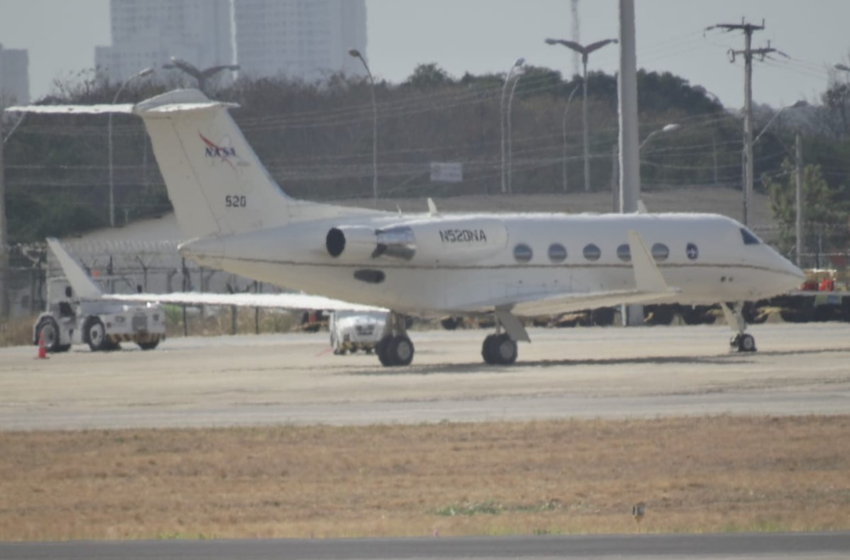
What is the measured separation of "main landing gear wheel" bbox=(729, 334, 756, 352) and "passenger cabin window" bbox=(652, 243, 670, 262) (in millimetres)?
2490

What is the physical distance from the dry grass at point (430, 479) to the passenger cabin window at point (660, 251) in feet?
47.8

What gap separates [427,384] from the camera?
2864cm

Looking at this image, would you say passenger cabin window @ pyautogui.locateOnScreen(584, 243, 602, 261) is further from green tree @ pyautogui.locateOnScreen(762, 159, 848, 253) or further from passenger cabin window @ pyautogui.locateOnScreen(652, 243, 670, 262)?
green tree @ pyautogui.locateOnScreen(762, 159, 848, 253)

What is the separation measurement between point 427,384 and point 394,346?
5022 millimetres

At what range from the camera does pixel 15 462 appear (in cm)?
1908

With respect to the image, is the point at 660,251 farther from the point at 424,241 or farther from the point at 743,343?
the point at 424,241

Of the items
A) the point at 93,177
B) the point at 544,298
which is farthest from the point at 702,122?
the point at 544,298

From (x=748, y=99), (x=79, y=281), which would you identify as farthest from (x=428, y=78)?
(x=79, y=281)

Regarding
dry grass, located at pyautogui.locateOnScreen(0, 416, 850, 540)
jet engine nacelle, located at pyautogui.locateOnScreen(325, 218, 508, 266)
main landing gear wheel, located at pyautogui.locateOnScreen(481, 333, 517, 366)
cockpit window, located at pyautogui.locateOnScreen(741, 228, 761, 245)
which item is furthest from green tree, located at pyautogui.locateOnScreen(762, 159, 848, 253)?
dry grass, located at pyautogui.locateOnScreen(0, 416, 850, 540)

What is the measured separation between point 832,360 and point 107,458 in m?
17.7

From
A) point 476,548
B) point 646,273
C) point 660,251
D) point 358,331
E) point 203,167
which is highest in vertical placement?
point 203,167

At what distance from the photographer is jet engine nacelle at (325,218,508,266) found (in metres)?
31.6

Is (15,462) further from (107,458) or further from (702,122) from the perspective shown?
(702,122)

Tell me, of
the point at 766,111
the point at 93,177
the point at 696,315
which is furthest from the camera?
the point at 766,111
